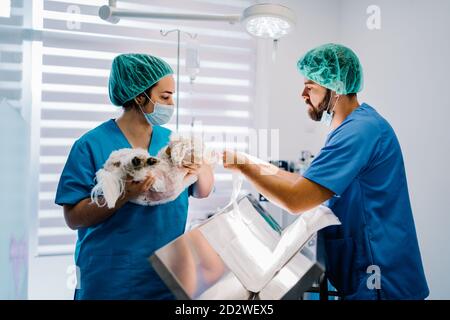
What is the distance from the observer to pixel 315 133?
2307 mm

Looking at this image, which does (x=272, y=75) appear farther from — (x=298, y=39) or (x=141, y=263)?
(x=141, y=263)

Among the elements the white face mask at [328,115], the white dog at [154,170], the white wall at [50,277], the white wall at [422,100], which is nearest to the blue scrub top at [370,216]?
the white face mask at [328,115]

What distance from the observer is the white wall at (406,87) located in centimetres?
161

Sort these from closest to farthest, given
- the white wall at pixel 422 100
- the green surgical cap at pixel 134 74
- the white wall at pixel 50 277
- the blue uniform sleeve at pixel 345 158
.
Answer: the blue uniform sleeve at pixel 345 158, the green surgical cap at pixel 134 74, the white wall at pixel 422 100, the white wall at pixel 50 277

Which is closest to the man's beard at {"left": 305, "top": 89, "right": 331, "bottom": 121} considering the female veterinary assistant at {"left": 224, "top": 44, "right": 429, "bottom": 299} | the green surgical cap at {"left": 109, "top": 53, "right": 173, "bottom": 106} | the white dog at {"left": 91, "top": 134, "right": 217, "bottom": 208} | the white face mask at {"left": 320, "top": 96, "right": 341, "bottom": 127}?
the white face mask at {"left": 320, "top": 96, "right": 341, "bottom": 127}

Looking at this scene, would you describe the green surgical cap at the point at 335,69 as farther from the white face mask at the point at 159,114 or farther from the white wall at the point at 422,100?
the white wall at the point at 422,100

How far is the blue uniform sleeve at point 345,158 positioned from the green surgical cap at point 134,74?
61 cm

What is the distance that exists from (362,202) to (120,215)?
746mm

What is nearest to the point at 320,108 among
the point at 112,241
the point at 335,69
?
the point at 335,69

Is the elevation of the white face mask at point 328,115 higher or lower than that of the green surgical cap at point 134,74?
lower

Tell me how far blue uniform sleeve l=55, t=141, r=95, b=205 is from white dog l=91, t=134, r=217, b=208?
0.08m

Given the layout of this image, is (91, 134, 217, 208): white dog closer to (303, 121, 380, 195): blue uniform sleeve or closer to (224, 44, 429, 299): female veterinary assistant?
(224, 44, 429, 299): female veterinary assistant

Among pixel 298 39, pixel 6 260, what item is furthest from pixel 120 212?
pixel 298 39

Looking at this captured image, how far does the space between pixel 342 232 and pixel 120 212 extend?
700mm
